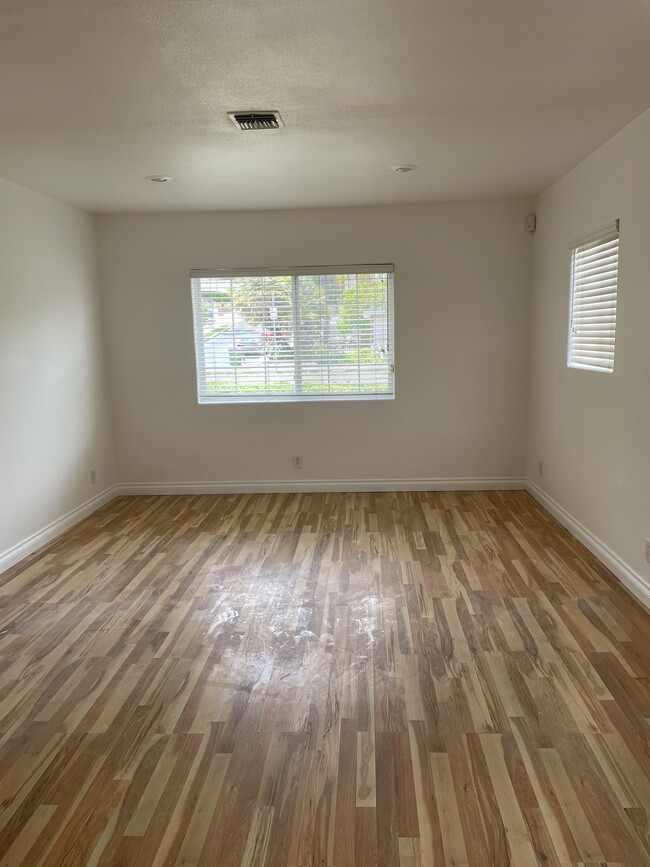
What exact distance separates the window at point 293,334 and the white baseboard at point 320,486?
2.55ft

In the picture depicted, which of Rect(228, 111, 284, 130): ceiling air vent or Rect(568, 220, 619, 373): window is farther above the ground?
Rect(228, 111, 284, 130): ceiling air vent

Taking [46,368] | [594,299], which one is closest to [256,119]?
[594,299]

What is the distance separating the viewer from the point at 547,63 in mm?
2445

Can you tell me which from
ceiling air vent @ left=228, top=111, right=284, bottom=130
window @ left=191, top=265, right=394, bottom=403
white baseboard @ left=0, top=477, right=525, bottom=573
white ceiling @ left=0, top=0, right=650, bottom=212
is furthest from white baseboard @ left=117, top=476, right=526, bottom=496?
ceiling air vent @ left=228, top=111, right=284, bottom=130

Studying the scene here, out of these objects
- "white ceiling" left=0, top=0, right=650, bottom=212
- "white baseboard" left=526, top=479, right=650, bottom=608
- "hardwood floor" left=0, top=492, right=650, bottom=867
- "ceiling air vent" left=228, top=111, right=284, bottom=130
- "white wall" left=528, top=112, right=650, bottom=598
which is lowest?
"hardwood floor" left=0, top=492, right=650, bottom=867

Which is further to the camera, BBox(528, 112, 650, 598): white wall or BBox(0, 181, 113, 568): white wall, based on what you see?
BBox(0, 181, 113, 568): white wall

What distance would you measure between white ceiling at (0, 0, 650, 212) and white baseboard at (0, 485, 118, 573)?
2.41m

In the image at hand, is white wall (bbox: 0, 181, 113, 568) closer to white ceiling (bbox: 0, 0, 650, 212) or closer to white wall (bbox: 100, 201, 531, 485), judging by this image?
white wall (bbox: 100, 201, 531, 485)

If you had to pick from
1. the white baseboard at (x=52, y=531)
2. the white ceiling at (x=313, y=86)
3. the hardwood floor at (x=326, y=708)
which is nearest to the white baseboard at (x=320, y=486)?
the white baseboard at (x=52, y=531)

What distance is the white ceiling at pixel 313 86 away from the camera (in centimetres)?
206

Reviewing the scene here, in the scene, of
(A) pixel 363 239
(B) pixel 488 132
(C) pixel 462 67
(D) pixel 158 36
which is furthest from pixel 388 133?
(A) pixel 363 239

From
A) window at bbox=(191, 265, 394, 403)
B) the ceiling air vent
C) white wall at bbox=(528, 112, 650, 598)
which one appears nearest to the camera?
the ceiling air vent

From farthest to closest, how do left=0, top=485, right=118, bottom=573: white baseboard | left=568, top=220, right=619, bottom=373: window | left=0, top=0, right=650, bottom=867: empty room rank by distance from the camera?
left=0, top=485, right=118, bottom=573: white baseboard → left=568, top=220, right=619, bottom=373: window → left=0, top=0, right=650, bottom=867: empty room

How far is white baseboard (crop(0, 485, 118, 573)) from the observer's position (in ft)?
13.4
